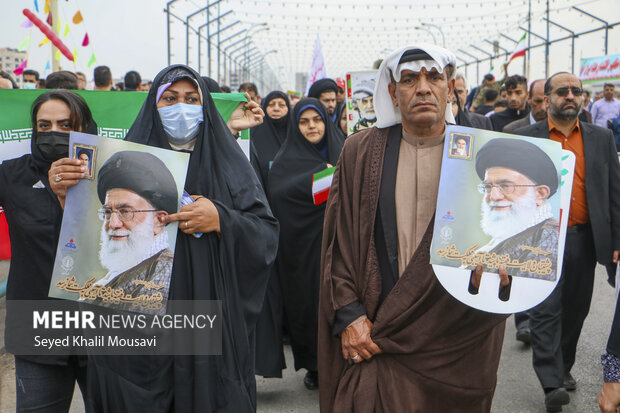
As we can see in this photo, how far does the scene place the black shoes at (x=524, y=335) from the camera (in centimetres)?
495

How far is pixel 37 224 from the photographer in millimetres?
2611

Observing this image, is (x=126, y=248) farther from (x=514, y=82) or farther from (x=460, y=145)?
(x=514, y=82)

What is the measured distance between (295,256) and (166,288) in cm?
227

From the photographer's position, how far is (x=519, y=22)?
84.1 feet

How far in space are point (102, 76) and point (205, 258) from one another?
222 inches

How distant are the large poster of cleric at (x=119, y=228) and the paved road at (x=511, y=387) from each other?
187 cm

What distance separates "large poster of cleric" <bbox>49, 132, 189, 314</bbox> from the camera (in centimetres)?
219

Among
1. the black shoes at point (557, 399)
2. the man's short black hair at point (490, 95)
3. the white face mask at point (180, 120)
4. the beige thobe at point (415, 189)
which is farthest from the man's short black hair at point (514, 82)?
the white face mask at point (180, 120)

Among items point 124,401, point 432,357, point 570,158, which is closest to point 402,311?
point 432,357

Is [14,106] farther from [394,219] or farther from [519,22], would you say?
[519,22]

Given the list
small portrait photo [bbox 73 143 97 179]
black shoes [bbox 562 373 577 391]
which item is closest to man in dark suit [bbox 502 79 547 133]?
black shoes [bbox 562 373 577 391]

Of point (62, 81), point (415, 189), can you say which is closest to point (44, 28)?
point (62, 81)

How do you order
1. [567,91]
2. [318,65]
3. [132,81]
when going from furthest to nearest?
1. [318,65]
2. [132,81]
3. [567,91]

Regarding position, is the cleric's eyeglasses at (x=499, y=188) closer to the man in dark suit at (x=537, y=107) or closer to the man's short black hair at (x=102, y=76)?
the man in dark suit at (x=537, y=107)
